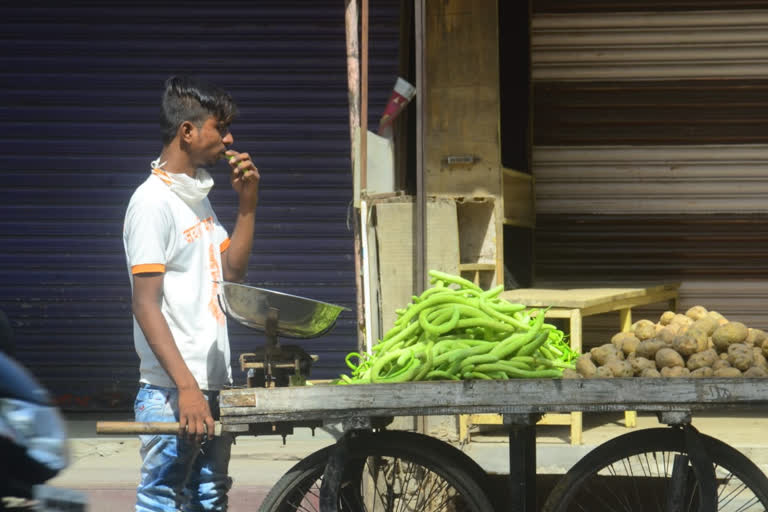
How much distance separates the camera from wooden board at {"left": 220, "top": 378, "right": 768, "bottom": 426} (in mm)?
3654

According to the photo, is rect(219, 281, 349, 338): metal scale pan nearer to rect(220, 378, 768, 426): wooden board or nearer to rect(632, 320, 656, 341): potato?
rect(220, 378, 768, 426): wooden board

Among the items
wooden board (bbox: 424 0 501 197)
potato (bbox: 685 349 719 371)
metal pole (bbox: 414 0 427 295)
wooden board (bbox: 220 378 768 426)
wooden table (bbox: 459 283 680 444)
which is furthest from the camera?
wooden board (bbox: 424 0 501 197)

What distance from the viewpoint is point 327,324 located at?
399cm

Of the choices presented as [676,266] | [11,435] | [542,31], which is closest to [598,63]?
[542,31]

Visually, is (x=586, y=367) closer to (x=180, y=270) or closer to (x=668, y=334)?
(x=668, y=334)

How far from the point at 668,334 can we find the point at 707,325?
19cm

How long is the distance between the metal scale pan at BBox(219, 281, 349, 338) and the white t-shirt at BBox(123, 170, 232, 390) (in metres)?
0.13

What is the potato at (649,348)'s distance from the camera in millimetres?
4035

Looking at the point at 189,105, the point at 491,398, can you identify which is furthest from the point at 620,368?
the point at 189,105

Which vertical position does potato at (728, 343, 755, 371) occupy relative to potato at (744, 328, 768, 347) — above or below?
below

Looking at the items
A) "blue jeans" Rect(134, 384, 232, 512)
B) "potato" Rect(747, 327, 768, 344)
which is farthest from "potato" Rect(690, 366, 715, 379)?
"blue jeans" Rect(134, 384, 232, 512)

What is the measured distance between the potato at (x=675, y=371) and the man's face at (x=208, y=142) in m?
1.85

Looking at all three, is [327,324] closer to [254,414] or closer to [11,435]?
[254,414]

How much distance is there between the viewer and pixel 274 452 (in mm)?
7055
